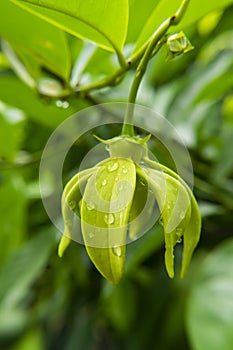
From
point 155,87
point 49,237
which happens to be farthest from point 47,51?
point 155,87

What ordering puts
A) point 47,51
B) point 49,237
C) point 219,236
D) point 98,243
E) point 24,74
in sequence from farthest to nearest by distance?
1. point 219,236
2. point 49,237
3. point 24,74
4. point 47,51
5. point 98,243

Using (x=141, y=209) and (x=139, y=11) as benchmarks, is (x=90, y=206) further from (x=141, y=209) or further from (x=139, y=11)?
(x=139, y=11)

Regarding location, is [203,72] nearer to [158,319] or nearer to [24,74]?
[24,74]

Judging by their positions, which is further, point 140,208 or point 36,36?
point 36,36

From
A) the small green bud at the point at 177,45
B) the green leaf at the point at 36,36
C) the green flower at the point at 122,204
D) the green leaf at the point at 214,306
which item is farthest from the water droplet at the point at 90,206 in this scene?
the green leaf at the point at 214,306

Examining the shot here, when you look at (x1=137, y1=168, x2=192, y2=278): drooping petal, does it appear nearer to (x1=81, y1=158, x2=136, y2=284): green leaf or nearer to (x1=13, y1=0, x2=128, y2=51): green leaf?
(x1=81, y1=158, x2=136, y2=284): green leaf

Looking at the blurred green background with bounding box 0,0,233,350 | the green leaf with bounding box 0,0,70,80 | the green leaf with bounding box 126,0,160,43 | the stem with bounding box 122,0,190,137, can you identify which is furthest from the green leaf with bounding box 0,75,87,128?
the stem with bounding box 122,0,190,137

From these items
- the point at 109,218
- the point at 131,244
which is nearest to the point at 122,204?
the point at 109,218
